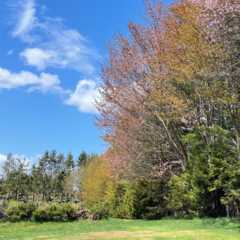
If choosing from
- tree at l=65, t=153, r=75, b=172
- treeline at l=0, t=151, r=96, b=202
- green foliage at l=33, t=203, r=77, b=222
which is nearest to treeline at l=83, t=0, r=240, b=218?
green foliage at l=33, t=203, r=77, b=222

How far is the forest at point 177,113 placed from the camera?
19.9 meters

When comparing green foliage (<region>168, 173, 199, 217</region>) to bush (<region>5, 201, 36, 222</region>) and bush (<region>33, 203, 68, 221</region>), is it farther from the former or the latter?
bush (<region>5, 201, 36, 222</region>)

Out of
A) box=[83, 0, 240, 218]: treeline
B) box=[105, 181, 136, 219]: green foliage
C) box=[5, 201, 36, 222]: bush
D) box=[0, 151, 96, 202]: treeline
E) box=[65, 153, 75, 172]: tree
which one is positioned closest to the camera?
box=[83, 0, 240, 218]: treeline

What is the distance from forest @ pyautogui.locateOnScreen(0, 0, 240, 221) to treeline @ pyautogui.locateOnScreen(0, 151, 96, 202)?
1464 inches

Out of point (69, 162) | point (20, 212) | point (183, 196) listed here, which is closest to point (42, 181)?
point (69, 162)

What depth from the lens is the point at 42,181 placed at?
3565 inches

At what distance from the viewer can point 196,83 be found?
22766 mm

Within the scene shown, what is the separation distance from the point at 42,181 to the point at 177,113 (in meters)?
67.1

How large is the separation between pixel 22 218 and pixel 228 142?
30636 millimetres

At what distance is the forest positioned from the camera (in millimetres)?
19891

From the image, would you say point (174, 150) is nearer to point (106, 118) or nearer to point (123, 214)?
point (106, 118)

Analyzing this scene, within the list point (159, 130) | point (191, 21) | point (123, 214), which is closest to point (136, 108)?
point (159, 130)

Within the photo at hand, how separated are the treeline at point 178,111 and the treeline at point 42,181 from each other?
38.2 meters

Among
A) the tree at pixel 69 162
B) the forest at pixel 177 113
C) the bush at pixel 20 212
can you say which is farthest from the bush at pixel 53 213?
the tree at pixel 69 162
